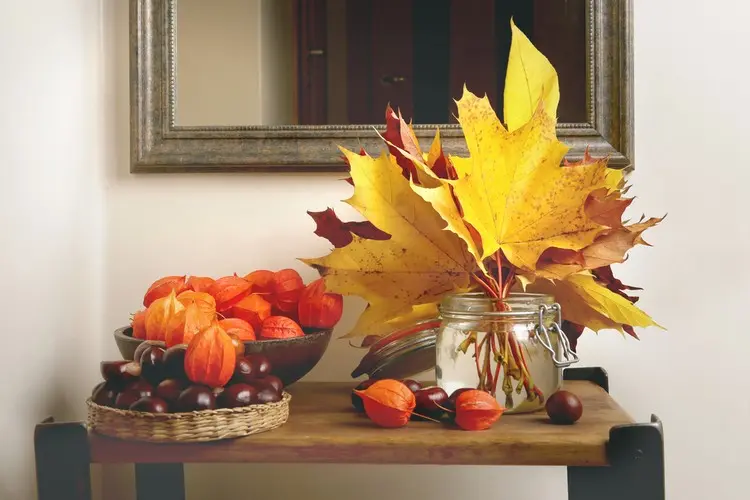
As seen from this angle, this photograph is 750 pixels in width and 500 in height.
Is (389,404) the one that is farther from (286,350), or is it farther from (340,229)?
(340,229)

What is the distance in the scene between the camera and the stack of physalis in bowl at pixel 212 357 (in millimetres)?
743

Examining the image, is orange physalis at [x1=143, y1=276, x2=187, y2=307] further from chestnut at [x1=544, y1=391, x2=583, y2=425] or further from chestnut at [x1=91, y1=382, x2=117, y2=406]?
chestnut at [x1=544, y1=391, x2=583, y2=425]

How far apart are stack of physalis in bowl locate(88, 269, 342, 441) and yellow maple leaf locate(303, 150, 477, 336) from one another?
7cm

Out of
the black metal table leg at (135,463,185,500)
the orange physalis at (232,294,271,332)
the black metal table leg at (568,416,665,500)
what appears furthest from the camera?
the black metal table leg at (135,463,185,500)

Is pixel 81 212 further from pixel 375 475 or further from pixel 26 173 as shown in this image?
pixel 375 475

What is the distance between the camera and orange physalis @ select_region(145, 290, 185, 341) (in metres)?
0.88

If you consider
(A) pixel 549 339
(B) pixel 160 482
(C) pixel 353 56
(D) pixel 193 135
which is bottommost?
(B) pixel 160 482

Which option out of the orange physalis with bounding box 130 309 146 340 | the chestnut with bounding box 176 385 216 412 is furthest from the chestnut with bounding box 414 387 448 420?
the orange physalis with bounding box 130 309 146 340

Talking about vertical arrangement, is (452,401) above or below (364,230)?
below

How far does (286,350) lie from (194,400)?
0.18 meters

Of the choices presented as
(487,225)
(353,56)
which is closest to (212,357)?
(487,225)

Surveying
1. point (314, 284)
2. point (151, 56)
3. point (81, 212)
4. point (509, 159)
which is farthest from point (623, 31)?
point (81, 212)

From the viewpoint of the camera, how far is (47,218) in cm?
97

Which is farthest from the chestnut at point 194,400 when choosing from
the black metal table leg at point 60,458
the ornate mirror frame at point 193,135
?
the ornate mirror frame at point 193,135
